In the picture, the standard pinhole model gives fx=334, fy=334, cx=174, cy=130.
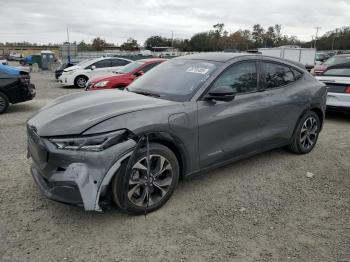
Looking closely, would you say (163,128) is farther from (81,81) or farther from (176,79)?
(81,81)

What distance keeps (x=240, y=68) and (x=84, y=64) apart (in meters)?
12.8

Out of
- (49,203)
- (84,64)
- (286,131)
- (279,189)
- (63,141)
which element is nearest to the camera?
(63,141)

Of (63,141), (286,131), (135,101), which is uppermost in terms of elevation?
(135,101)

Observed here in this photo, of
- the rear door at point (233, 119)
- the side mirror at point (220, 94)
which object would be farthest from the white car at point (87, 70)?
the side mirror at point (220, 94)

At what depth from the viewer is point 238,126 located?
424 centimetres

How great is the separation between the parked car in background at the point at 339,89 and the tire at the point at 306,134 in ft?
8.88

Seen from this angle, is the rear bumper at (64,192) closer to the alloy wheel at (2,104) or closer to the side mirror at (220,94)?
the side mirror at (220,94)

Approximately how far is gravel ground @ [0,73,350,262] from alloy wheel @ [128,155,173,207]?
0.19 m

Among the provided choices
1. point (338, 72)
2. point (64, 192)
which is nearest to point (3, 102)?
point (64, 192)

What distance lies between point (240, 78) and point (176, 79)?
86 centimetres

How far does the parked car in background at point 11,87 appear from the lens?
855 cm

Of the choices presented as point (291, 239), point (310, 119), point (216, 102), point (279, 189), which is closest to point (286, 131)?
point (310, 119)

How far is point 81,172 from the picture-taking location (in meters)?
2.99

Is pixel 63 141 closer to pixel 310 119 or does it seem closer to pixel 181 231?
pixel 181 231
